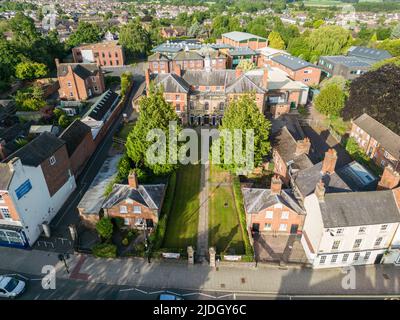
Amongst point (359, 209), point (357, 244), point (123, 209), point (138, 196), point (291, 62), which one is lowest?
point (123, 209)

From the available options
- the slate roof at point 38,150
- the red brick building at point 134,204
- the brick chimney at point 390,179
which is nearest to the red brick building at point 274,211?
the brick chimney at point 390,179

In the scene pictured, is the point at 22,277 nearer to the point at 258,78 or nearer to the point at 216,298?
the point at 216,298

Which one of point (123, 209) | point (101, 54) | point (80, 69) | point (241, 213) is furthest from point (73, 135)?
point (101, 54)

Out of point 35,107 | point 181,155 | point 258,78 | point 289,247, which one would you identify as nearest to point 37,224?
point 181,155

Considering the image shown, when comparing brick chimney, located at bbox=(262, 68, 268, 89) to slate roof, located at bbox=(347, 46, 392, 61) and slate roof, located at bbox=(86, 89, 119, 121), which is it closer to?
slate roof, located at bbox=(86, 89, 119, 121)

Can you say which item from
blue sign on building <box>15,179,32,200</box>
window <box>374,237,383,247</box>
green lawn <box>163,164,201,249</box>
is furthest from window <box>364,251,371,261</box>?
blue sign on building <box>15,179,32,200</box>

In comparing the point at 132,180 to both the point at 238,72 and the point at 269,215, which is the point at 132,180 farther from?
the point at 238,72
